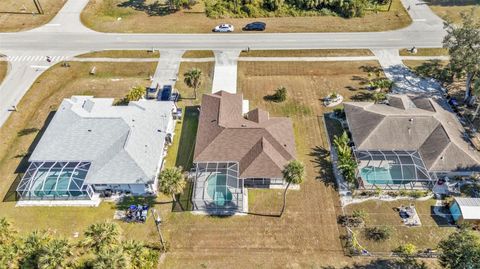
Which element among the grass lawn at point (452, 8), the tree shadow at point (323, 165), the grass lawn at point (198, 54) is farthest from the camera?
the grass lawn at point (452, 8)

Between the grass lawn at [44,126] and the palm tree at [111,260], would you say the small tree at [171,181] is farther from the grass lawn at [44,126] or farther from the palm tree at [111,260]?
the palm tree at [111,260]

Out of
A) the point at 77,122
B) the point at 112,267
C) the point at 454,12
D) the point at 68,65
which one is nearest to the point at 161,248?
the point at 112,267

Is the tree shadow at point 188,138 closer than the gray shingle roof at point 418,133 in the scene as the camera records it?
No

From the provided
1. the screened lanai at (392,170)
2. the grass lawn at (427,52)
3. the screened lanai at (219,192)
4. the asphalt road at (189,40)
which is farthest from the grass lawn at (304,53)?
the screened lanai at (219,192)

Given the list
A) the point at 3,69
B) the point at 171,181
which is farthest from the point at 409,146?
the point at 3,69

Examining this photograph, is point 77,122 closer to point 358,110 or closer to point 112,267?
point 112,267

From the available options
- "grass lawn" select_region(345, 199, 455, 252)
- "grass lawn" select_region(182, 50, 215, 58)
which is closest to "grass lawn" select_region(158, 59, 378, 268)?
"grass lawn" select_region(345, 199, 455, 252)
